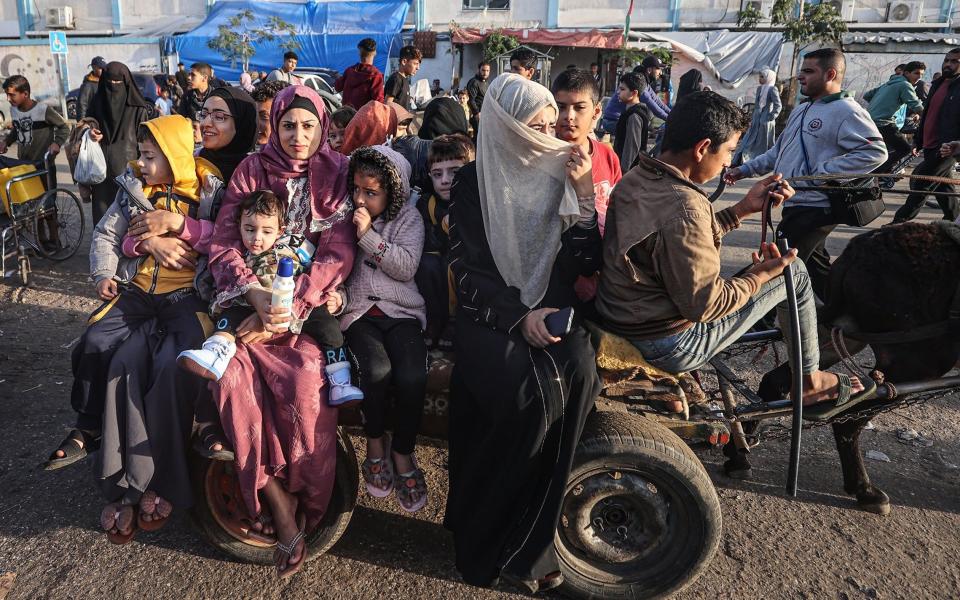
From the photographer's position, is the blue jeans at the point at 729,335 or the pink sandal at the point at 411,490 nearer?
the blue jeans at the point at 729,335

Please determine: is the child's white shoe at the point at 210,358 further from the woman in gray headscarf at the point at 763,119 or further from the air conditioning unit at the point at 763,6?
the air conditioning unit at the point at 763,6

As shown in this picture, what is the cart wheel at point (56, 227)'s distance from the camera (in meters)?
6.14

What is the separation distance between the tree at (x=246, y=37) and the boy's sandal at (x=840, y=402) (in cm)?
2503

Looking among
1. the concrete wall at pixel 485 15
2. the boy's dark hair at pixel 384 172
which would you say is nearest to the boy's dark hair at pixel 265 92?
the boy's dark hair at pixel 384 172

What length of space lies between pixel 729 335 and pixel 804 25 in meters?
22.7

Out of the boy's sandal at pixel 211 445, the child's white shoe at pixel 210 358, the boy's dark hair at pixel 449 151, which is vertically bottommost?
the boy's sandal at pixel 211 445

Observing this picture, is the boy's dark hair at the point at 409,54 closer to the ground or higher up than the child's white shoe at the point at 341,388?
higher up

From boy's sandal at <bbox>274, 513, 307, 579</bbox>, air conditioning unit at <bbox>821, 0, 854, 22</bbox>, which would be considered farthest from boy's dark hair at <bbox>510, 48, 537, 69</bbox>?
air conditioning unit at <bbox>821, 0, 854, 22</bbox>

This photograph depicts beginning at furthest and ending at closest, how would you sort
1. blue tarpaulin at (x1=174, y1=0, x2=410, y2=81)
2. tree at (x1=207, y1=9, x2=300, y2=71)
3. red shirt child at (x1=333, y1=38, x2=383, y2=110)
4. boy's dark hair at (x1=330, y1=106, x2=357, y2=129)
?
blue tarpaulin at (x1=174, y1=0, x2=410, y2=81) → tree at (x1=207, y1=9, x2=300, y2=71) → red shirt child at (x1=333, y1=38, x2=383, y2=110) → boy's dark hair at (x1=330, y1=106, x2=357, y2=129)

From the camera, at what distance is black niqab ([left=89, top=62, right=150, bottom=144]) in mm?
6180

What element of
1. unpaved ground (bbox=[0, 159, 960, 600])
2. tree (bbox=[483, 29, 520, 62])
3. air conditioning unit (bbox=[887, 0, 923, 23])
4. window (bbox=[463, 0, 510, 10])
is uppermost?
window (bbox=[463, 0, 510, 10])

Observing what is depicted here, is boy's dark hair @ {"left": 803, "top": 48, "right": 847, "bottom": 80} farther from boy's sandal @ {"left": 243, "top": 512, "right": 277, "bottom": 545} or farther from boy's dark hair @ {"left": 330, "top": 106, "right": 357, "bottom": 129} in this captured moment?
boy's sandal @ {"left": 243, "top": 512, "right": 277, "bottom": 545}

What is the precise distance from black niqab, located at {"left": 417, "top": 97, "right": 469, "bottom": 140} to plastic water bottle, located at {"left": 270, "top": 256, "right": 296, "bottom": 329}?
2379mm

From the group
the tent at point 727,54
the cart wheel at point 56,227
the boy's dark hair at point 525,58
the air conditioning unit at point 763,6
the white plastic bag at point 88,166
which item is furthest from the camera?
the air conditioning unit at point 763,6
